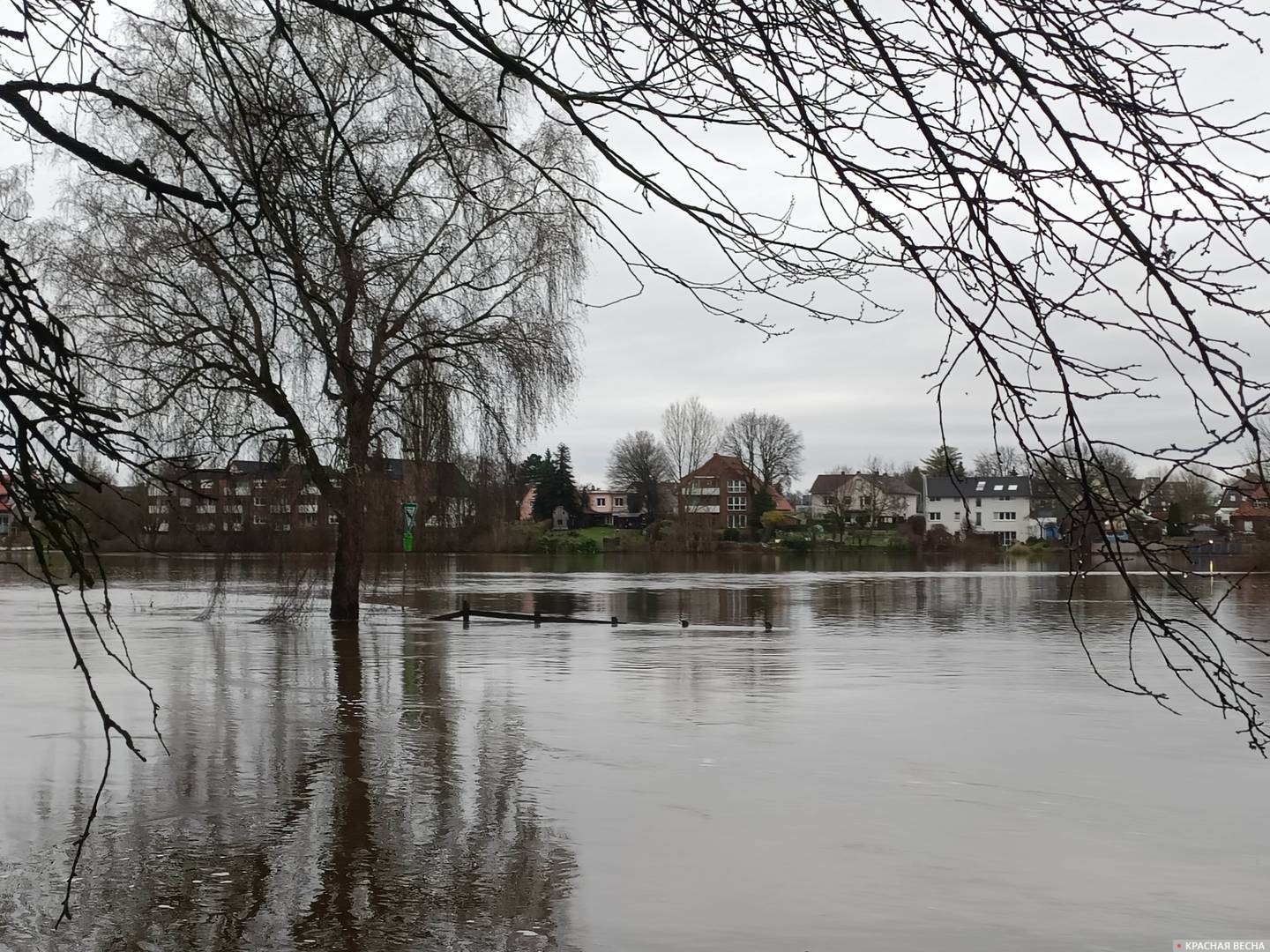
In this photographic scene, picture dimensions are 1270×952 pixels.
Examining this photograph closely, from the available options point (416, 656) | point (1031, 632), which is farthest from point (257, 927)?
point (1031, 632)

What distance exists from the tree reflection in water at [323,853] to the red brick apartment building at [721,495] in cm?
8542

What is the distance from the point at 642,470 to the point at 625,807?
10650cm

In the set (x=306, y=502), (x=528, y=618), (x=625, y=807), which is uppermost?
(x=306, y=502)

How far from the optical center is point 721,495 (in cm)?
12069

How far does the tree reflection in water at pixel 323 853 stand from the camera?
21.5 feet

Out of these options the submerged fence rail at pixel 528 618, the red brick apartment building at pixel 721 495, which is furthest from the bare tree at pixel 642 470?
the submerged fence rail at pixel 528 618

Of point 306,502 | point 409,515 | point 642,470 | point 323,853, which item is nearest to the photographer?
point 323,853

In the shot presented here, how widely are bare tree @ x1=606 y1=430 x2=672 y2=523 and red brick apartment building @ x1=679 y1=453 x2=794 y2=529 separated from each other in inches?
159

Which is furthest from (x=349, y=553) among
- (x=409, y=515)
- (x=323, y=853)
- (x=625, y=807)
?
(x=323, y=853)

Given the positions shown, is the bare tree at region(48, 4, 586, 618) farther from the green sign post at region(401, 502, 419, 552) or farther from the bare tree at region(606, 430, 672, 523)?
the bare tree at region(606, 430, 672, 523)

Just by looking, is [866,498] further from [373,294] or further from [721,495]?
[373,294]

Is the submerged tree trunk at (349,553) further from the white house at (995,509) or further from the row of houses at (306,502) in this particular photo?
the white house at (995,509)

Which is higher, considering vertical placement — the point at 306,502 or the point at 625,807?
the point at 306,502

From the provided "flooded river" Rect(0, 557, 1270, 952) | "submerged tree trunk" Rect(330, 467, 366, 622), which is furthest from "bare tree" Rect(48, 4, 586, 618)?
"flooded river" Rect(0, 557, 1270, 952)
